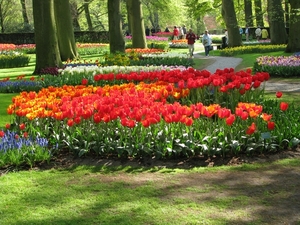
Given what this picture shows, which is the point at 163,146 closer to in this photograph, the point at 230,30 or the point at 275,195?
the point at 275,195

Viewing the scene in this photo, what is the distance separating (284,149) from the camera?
19.9 ft

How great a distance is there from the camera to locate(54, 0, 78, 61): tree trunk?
2186cm

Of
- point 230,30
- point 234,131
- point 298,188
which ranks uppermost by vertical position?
point 230,30

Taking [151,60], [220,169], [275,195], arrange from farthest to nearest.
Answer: [151,60]
[220,169]
[275,195]

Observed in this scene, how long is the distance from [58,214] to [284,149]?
3.18 m

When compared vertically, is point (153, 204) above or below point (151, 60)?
below

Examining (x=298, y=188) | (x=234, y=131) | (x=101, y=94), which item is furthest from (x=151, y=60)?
(x=298, y=188)

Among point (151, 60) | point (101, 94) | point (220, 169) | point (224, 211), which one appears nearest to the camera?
point (224, 211)

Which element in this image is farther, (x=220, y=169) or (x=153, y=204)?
(x=220, y=169)

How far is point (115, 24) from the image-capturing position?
20875 mm

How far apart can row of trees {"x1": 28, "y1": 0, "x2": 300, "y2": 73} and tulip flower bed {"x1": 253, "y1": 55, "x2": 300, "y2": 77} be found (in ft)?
5.33

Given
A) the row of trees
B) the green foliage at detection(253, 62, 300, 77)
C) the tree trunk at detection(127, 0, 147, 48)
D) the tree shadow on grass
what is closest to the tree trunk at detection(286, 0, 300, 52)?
the row of trees

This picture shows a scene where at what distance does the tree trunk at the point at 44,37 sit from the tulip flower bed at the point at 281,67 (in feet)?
23.5

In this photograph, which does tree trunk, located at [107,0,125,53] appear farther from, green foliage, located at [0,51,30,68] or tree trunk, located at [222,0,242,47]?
tree trunk, located at [222,0,242,47]
